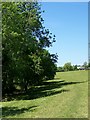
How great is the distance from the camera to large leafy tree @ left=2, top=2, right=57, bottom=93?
38.0 metres

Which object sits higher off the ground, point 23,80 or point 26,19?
point 26,19

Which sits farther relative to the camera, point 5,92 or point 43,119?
point 5,92

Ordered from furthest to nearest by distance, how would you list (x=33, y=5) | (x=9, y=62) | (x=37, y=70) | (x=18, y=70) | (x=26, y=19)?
(x=37, y=70) < (x=33, y=5) < (x=26, y=19) < (x=18, y=70) < (x=9, y=62)

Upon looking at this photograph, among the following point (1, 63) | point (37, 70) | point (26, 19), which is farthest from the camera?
point (37, 70)

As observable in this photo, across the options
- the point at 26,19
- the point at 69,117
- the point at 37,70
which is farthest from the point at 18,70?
the point at 69,117

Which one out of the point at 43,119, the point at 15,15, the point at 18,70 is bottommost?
the point at 43,119

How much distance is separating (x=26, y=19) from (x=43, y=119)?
101 ft

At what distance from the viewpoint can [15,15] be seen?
130ft

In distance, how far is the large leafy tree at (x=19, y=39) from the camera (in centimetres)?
3797

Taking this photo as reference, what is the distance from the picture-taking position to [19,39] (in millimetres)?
40562

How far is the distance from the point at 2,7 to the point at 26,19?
9.16 meters

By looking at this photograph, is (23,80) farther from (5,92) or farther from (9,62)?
(9,62)

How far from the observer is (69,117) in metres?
17.4

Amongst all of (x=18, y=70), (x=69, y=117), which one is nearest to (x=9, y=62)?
(x=18, y=70)
